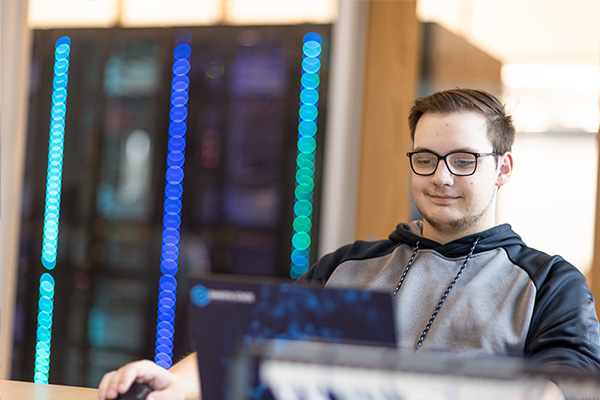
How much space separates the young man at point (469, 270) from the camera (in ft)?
4.07

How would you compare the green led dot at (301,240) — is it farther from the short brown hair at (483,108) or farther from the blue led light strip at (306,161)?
the short brown hair at (483,108)

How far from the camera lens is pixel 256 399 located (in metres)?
0.57

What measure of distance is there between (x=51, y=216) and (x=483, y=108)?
9.28ft

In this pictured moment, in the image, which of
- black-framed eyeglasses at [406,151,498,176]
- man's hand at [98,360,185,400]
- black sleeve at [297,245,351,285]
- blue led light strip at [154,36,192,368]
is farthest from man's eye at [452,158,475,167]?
blue led light strip at [154,36,192,368]

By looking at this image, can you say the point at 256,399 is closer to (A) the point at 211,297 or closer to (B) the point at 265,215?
(A) the point at 211,297

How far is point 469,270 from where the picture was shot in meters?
1.39

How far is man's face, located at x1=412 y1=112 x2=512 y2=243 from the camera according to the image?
136cm

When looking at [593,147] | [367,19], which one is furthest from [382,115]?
[593,147]

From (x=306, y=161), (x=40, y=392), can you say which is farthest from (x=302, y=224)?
(x=40, y=392)

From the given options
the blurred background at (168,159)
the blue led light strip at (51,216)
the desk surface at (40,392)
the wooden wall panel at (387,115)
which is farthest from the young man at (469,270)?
the blue led light strip at (51,216)

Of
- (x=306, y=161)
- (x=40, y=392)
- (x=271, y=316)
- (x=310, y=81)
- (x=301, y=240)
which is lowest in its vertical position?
(x=40, y=392)

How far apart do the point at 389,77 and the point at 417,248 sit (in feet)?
5.06

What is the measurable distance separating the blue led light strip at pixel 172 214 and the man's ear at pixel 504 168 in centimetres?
234

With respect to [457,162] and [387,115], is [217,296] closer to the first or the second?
[457,162]
